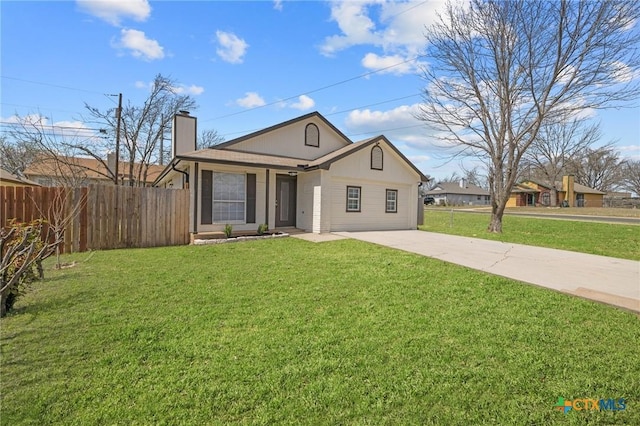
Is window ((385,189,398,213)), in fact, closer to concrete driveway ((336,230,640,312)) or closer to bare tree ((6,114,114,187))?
concrete driveway ((336,230,640,312))

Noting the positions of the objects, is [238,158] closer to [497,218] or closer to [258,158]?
[258,158]

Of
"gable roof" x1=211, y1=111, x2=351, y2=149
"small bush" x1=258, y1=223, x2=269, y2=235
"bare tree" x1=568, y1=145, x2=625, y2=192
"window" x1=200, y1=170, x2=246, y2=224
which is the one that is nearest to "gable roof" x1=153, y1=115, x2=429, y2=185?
"gable roof" x1=211, y1=111, x2=351, y2=149

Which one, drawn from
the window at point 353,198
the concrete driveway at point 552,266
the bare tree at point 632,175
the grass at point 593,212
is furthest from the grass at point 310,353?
the bare tree at point 632,175

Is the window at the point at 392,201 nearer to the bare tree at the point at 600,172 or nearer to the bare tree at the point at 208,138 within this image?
the bare tree at the point at 208,138

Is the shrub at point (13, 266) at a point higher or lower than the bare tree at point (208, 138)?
lower

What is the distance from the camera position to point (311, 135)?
15.3 m

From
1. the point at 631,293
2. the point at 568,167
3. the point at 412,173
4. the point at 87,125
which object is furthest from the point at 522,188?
the point at 87,125

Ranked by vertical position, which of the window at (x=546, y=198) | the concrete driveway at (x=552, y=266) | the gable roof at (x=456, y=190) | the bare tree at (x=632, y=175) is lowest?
the concrete driveway at (x=552, y=266)

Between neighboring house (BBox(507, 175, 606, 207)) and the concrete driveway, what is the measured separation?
43504 mm

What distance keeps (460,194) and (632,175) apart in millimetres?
27928

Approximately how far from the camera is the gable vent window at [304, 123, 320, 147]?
15.2 meters

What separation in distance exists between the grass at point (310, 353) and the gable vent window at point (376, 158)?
934cm

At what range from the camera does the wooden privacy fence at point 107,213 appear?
8047 mm

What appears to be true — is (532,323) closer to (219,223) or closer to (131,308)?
(131,308)
